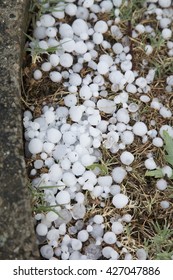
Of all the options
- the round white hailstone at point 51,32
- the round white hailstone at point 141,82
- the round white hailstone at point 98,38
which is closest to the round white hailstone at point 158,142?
the round white hailstone at point 141,82

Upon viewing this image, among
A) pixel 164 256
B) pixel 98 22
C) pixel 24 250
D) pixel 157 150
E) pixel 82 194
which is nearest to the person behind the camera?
pixel 24 250

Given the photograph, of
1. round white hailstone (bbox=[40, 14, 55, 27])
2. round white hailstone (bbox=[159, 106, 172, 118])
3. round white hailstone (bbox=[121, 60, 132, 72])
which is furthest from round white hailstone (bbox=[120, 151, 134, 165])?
round white hailstone (bbox=[40, 14, 55, 27])

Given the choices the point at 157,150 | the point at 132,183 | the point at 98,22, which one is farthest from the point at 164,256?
the point at 98,22

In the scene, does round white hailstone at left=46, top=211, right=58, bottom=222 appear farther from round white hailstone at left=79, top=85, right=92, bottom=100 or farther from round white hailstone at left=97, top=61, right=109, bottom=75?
round white hailstone at left=97, top=61, right=109, bottom=75

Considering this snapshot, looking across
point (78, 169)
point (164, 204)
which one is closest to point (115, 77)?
point (78, 169)

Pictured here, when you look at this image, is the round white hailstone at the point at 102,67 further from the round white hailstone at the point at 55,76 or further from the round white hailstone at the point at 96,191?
the round white hailstone at the point at 96,191

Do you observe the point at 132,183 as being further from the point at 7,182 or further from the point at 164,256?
the point at 7,182

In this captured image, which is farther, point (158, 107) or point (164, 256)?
point (158, 107)
